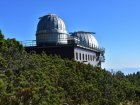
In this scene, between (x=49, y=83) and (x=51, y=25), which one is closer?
(x=49, y=83)

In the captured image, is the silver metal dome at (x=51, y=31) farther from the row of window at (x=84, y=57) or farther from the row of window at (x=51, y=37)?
the row of window at (x=84, y=57)

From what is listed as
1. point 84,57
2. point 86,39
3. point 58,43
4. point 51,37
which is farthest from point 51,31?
point 86,39

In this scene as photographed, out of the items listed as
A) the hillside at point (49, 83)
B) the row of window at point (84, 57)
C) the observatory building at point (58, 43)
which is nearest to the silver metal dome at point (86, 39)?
the observatory building at point (58, 43)

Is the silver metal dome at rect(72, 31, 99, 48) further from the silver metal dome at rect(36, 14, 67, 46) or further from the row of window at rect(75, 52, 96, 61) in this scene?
the silver metal dome at rect(36, 14, 67, 46)

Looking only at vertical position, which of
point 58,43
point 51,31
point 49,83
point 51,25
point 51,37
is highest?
point 51,25

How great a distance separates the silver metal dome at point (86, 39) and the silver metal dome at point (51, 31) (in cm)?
693

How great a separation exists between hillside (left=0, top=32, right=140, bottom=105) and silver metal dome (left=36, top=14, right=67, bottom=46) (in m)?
16.9

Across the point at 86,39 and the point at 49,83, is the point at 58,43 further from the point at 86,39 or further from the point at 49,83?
the point at 49,83

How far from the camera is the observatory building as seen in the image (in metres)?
72.6

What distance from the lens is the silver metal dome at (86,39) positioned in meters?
85.1

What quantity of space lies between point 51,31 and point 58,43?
284cm

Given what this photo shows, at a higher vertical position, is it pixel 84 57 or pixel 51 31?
pixel 51 31

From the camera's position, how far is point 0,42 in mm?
50812

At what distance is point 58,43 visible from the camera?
246 ft
